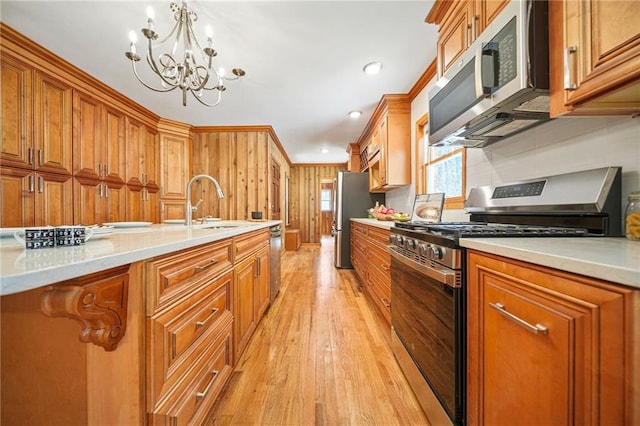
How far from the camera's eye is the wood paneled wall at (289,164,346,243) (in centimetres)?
770

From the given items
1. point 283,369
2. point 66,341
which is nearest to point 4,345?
point 66,341

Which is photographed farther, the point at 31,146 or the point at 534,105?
the point at 31,146

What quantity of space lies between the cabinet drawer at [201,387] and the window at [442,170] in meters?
2.10

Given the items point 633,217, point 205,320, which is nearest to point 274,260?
point 205,320

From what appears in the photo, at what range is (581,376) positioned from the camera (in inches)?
20.5

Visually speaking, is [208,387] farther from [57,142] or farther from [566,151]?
[57,142]

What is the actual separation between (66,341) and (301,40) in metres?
2.41

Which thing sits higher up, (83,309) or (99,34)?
(99,34)

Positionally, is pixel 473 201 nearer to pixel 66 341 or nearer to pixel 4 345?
pixel 66 341

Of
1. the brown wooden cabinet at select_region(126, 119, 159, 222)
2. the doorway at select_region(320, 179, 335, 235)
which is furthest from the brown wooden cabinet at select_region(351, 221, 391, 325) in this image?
the doorway at select_region(320, 179, 335, 235)

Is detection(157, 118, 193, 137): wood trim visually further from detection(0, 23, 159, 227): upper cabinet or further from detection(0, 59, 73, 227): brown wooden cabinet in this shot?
detection(0, 59, 73, 227): brown wooden cabinet

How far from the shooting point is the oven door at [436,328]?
2.98ft

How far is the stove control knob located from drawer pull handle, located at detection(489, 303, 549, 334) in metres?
0.27

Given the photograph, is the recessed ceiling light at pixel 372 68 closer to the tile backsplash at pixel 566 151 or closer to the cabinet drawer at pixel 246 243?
the tile backsplash at pixel 566 151
